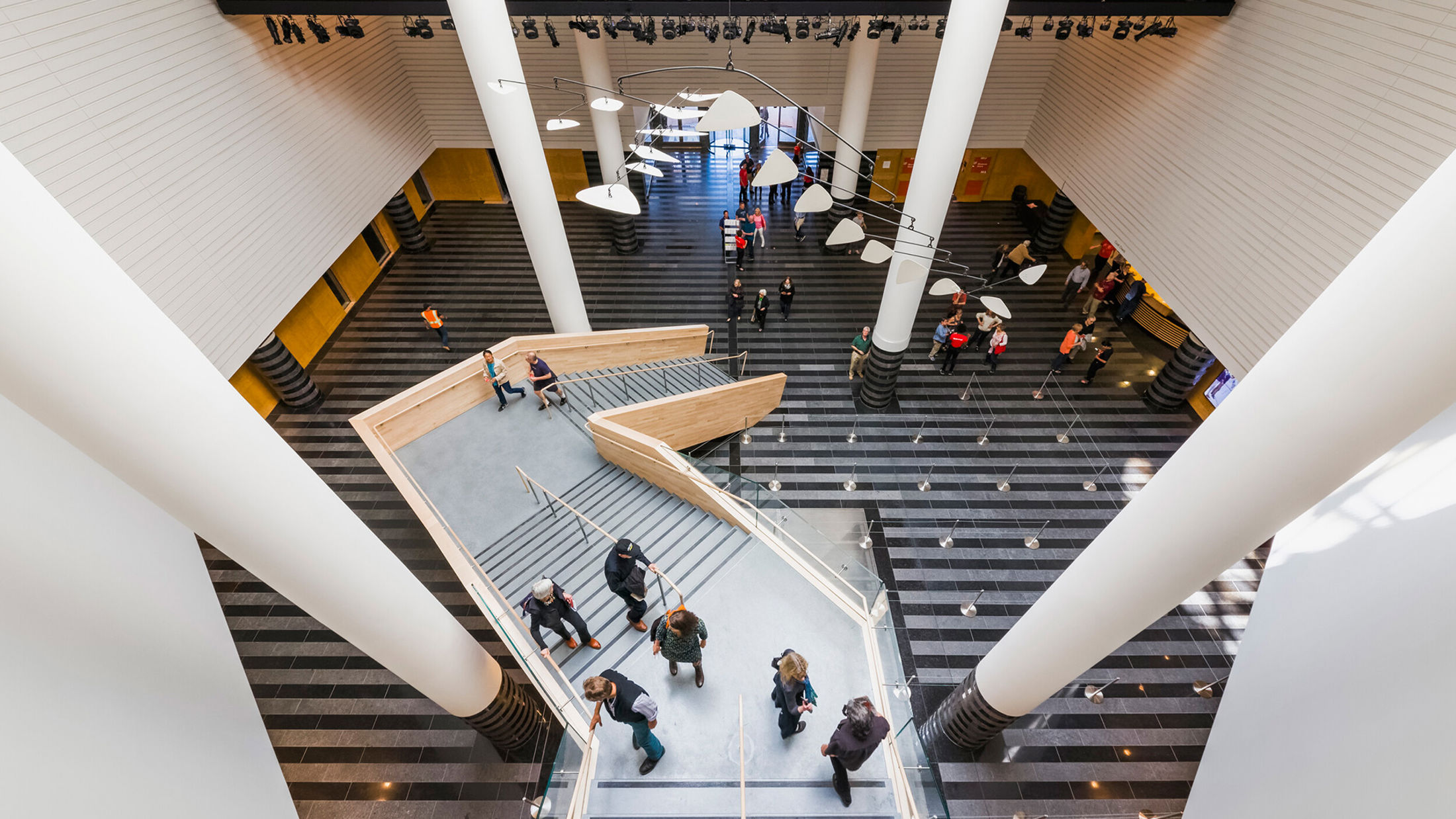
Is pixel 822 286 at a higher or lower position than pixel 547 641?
lower

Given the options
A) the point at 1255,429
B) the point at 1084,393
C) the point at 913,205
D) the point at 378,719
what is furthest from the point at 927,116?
the point at 378,719

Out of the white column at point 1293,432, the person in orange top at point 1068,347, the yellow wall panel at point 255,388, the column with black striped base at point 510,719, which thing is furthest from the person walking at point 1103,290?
the yellow wall panel at point 255,388

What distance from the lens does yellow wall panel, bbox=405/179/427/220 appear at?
1495 centimetres

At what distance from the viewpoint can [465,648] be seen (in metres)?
5.04

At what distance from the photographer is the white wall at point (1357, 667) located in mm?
2465

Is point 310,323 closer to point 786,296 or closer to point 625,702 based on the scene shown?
point 786,296

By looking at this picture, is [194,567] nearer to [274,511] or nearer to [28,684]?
[274,511]

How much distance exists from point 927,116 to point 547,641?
764 centimetres

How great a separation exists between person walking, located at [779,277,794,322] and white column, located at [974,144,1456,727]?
8.33 metres

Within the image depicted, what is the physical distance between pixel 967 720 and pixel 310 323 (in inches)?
525

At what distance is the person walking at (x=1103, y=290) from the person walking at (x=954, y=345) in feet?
10.6

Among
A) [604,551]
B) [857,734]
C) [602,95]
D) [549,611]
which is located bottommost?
[604,551]

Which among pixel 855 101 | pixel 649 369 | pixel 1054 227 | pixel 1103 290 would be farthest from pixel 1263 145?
pixel 649 369

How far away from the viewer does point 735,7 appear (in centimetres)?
877
